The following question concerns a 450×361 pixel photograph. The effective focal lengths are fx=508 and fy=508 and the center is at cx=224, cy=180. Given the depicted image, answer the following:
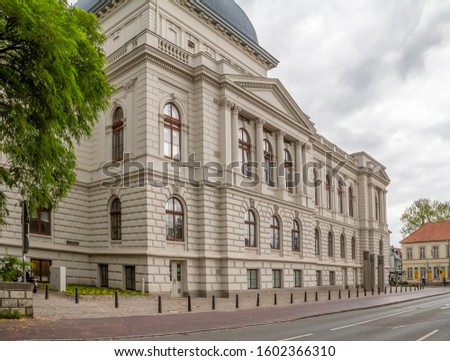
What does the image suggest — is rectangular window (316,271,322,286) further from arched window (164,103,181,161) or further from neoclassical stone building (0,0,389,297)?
arched window (164,103,181,161)

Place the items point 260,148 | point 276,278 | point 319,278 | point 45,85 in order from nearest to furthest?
1. point 45,85
2. point 260,148
3. point 276,278
4. point 319,278

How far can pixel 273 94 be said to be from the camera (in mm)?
40781

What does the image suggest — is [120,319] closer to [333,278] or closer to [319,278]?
[319,278]

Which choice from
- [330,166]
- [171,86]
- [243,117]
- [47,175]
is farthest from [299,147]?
[47,175]

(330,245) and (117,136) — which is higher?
(117,136)

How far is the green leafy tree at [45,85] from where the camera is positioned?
46.4 ft

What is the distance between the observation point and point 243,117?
38.5 meters

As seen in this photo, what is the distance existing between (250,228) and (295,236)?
7.65 metres

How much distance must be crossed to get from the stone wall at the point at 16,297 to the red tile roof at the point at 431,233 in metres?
84.7

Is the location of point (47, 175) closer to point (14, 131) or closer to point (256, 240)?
point (14, 131)

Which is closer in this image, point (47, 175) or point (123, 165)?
point (47, 175)

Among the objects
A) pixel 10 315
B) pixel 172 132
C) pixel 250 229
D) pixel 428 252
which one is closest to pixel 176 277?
pixel 250 229

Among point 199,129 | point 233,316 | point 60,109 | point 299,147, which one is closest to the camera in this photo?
point 60,109

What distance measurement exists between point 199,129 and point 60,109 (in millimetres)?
19089
